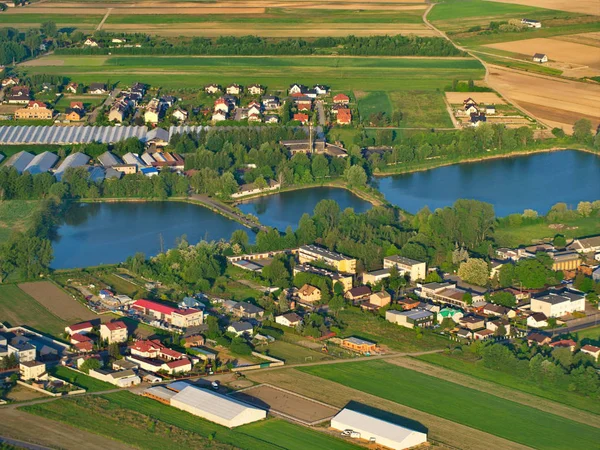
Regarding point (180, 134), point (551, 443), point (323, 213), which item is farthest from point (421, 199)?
point (551, 443)

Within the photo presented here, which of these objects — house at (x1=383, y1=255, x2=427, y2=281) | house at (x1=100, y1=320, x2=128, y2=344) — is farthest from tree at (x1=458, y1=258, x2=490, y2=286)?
house at (x1=100, y1=320, x2=128, y2=344)


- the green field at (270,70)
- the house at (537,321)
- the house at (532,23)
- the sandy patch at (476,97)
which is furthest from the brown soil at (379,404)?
the house at (532,23)

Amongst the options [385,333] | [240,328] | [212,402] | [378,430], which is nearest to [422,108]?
[385,333]

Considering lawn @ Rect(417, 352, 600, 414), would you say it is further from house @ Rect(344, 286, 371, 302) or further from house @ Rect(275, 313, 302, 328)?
house @ Rect(344, 286, 371, 302)

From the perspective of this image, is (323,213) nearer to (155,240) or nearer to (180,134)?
(155,240)

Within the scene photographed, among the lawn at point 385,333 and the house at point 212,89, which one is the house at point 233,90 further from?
the lawn at point 385,333
